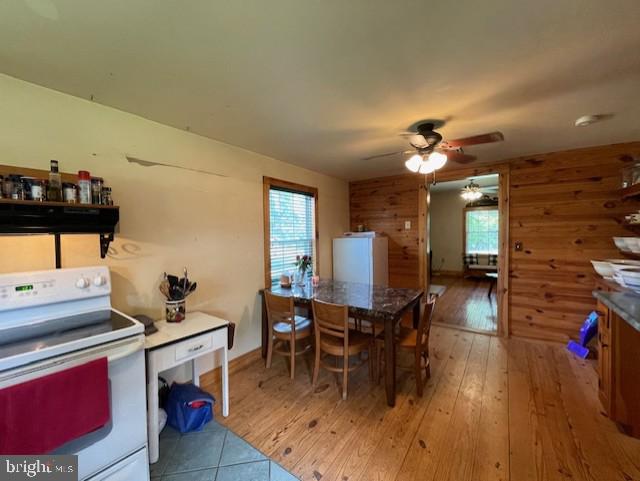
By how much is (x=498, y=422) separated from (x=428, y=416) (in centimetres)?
48

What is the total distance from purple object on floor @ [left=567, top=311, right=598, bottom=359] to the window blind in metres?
3.06

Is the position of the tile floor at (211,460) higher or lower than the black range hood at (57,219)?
lower

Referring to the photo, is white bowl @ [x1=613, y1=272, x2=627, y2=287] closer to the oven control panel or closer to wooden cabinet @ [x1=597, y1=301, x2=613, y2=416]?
wooden cabinet @ [x1=597, y1=301, x2=613, y2=416]

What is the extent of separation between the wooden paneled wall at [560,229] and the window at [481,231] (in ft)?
14.1

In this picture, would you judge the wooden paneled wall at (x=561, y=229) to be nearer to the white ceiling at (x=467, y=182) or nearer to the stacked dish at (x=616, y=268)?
the stacked dish at (x=616, y=268)

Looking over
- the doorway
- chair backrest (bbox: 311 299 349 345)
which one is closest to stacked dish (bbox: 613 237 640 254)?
chair backrest (bbox: 311 299 349 345)

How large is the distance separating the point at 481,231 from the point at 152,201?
Answer: 7.69 meters

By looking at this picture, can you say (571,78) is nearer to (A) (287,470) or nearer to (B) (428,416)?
(B) (428,416)

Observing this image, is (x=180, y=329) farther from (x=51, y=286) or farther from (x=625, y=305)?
(x=625, y=305)

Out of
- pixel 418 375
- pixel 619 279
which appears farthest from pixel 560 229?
pixel 418 375

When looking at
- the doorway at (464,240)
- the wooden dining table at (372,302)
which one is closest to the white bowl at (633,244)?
the wooden dining table at (372,302)

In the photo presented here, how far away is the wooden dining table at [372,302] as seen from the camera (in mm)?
2080

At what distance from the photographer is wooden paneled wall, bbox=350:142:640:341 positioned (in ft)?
9.41

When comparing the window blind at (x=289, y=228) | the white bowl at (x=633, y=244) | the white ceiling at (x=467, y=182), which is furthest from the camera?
the white ceiling at (x=467, y=182)
